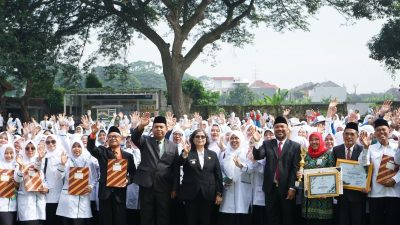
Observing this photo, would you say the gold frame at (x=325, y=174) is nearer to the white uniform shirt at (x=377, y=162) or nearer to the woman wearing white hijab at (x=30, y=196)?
the white uniform shirt at (x=377, y=162)

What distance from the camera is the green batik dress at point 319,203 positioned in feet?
23.8

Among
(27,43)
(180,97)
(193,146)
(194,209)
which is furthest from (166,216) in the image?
(180,97)

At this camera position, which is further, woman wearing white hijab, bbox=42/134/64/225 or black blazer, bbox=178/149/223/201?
woman wearing white hijab, bbox=42/134/64/225

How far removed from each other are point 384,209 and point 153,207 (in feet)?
11.3

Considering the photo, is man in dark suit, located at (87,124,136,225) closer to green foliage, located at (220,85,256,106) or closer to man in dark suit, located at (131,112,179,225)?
man in dark suit, located at (131,112,179,225)

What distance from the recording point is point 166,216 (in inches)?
306

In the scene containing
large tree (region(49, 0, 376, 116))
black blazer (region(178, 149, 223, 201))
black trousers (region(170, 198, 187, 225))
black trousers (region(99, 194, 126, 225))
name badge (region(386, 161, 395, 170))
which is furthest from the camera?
large tree (region(49, 0, 376, 116))

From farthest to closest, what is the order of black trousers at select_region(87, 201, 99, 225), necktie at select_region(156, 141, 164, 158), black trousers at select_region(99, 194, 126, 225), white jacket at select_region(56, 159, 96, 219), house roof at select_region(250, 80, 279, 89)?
house roof at select_region(250, 80, 279, 89) < black trousers at select_region(87, 201, 99, 225) < white jacket at select_region(56, 159, 96, 219) < black trousers at select_region(99, 194, 126, 225) < necktie at select_region(156, 141, 164, 158)

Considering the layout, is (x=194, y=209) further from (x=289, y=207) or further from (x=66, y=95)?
(x=66, y=95)

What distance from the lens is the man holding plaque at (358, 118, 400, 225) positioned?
734 cm

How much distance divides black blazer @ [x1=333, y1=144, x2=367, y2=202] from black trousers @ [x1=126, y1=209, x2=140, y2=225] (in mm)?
3446

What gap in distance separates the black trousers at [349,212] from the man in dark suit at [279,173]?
2.23ft

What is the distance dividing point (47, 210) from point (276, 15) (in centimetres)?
2350

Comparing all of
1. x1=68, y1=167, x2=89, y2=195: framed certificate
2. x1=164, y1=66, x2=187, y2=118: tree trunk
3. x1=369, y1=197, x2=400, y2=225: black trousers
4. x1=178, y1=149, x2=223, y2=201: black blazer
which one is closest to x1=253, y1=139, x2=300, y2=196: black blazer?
x1=178, y1=149, x2=223, y2=201: black blazer
